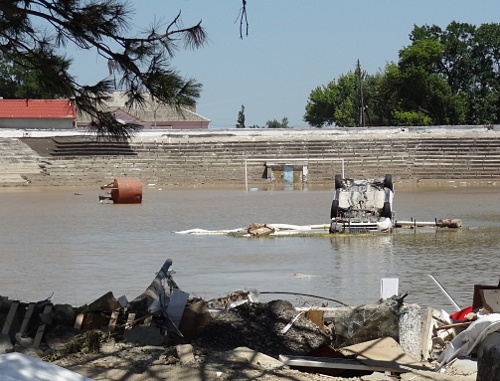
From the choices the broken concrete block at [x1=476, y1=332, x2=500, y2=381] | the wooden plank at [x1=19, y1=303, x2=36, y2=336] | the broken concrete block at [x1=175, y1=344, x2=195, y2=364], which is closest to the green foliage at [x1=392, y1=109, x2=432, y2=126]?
the wooden plank at [x1=19, y1=303, x2=36, y2=336]

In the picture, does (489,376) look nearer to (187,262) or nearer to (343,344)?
(343,344)

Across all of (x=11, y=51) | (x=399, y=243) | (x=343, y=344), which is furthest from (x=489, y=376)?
(x=399, y=243)

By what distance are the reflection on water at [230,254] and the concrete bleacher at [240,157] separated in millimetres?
16422

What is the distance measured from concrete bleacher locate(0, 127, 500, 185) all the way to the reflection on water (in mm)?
16422

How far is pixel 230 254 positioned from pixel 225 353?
9486mm

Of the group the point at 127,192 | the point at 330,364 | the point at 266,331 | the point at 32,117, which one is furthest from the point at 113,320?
the point at 32,117

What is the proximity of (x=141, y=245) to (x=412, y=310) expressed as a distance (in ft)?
35.3

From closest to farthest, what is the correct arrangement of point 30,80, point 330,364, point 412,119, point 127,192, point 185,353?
point 185,353
point 330,364
point 30,80
point 127,192
point 412,119


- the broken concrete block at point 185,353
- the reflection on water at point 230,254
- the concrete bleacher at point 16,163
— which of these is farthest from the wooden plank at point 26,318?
the concrete bleacher at point 16,163

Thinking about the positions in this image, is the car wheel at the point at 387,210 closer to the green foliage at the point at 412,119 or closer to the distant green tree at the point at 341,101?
the green foliage at the point at 412,119

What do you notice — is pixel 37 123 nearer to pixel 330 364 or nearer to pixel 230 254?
pixel 230 254

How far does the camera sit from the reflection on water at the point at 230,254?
40.2 ft

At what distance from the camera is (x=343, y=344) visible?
7.58 meters

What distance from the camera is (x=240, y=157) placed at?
49281 millimetres
